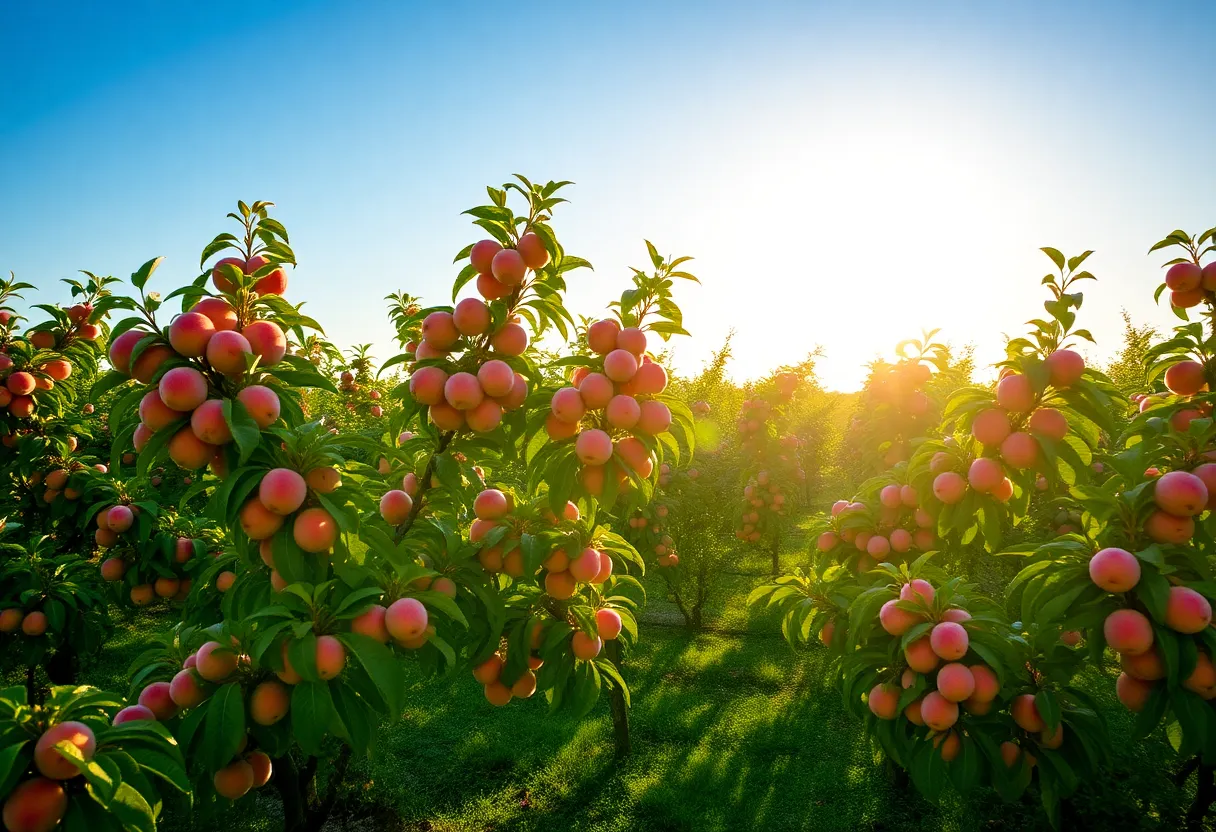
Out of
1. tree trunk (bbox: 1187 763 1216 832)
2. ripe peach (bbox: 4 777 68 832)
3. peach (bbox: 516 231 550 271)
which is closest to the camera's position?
ripe peach (bbox: 4 777 68 832)

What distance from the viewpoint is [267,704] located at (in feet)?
6.75

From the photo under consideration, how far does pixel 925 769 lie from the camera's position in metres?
2.51

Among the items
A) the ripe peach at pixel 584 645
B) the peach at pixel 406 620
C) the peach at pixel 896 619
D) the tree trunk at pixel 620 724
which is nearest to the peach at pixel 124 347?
the peach at pixel 406 620

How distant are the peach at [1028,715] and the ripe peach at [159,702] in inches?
134

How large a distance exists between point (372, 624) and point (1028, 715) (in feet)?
9.05

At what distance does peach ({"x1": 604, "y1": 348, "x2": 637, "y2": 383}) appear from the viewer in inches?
93.4

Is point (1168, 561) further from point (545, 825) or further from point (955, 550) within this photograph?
point (545, 825)

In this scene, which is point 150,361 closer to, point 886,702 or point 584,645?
point 584,645

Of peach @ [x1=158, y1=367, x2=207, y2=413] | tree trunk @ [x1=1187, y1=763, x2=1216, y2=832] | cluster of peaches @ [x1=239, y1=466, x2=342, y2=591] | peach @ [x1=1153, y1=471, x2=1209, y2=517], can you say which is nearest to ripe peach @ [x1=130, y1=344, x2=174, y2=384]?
peach @ [x1=158, y1=367, x2=207, y2=413]

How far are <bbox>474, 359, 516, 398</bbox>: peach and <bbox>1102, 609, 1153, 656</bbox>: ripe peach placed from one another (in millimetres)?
2473

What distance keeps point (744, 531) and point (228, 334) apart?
28.0 feet

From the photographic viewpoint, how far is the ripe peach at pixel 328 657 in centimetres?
192

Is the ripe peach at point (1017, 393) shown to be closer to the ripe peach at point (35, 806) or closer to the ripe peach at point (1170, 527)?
the ripe peach at point (1170, 527)

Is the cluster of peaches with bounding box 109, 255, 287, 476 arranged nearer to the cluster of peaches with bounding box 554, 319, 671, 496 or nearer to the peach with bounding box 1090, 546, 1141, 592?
the cluster of peaches with bounding box 554, 319, 671, 496
